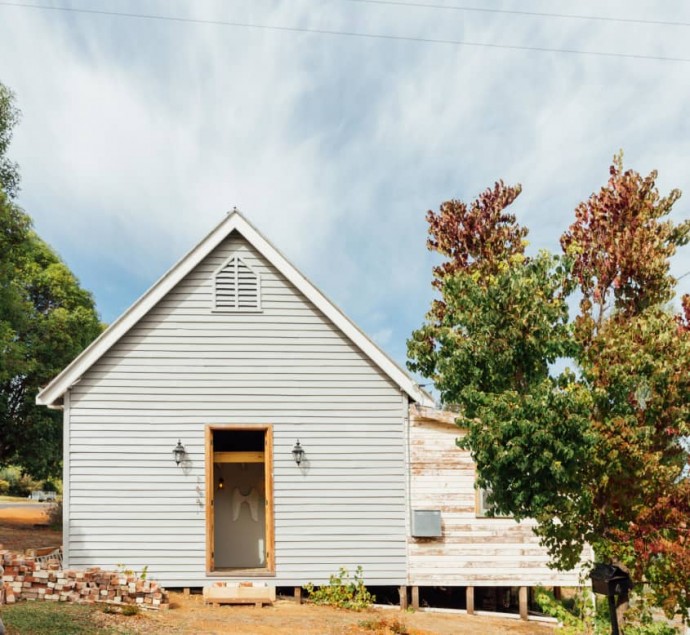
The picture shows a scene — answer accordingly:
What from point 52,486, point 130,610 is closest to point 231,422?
point 130,610

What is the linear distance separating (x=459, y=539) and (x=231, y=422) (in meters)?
5.06

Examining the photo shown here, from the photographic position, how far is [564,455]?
31.9 feet

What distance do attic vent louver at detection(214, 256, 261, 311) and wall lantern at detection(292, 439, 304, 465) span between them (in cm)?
284

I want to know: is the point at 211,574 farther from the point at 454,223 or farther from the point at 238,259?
the point at 454,223

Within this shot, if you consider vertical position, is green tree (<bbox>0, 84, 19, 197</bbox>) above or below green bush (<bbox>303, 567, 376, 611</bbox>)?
above

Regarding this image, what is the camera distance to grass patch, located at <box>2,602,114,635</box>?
32.5 feet

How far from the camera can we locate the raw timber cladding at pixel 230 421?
14.0m

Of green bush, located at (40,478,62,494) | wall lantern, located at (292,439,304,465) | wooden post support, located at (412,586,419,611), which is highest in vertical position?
wall lantern, located at (292,439,304,465)

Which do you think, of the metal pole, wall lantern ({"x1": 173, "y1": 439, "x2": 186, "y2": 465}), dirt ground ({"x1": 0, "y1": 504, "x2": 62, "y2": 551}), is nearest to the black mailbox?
the metal pole

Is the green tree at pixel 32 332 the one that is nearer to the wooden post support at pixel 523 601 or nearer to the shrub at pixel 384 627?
the shrub at pixel 384 627

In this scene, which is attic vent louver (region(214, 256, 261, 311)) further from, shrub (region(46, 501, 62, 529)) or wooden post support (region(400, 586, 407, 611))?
shrub (region(46, 501, 62, 529))

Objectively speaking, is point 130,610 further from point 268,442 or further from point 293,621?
point 268,442

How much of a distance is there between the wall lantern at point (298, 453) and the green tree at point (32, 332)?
556 inches

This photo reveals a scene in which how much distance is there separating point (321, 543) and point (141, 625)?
4.06 metres
